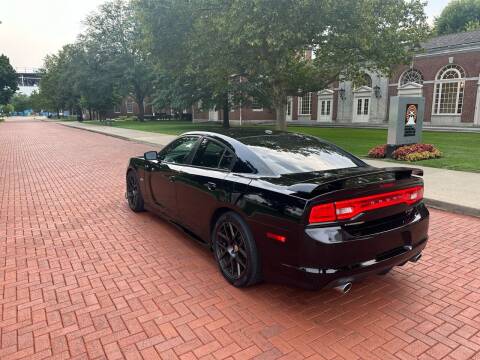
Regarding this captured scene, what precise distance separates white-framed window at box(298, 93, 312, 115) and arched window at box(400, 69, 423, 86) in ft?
39.1

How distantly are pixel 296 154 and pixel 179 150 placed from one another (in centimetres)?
184

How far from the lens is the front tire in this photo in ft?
11.5

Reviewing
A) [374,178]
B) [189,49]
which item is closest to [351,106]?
[189,49]

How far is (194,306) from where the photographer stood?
135 inches

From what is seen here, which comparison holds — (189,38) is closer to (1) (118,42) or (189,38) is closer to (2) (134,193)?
(2) (134,193)

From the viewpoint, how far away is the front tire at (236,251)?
11.5 feet

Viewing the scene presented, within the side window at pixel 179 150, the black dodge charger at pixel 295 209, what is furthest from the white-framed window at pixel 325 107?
the black dodge charger at pixel 295 209

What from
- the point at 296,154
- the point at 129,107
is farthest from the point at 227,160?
the point at 129,107

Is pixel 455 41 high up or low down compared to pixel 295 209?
up

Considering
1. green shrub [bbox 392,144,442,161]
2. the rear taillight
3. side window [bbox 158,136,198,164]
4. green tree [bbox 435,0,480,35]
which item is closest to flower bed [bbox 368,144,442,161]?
green shrub [bbox 392,144,442,161]

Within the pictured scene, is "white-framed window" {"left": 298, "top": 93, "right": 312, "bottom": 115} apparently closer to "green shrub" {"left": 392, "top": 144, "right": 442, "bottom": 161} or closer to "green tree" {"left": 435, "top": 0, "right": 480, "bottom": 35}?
"green tree" {"left": 435, "top": 0, "right": 480, "bottom": 35}

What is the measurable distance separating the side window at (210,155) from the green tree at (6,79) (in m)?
58.6

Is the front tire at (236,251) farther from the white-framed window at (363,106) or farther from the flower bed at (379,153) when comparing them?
the white-framed window at (363,106)

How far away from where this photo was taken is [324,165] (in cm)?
397
